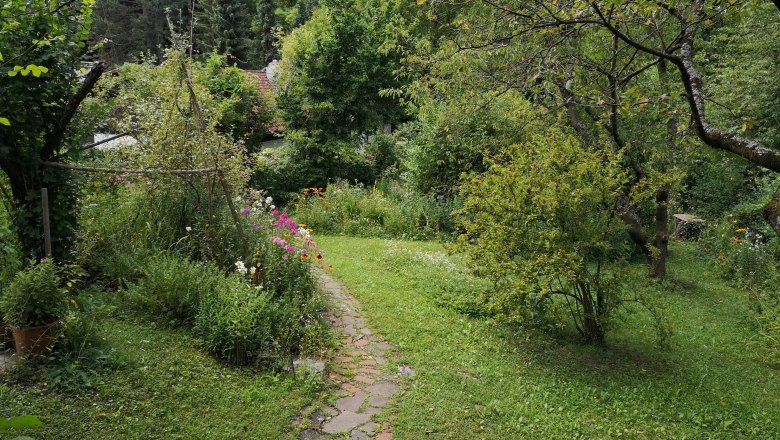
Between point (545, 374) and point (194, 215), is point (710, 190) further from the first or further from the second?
point (194, 215)

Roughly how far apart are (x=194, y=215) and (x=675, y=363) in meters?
5.87

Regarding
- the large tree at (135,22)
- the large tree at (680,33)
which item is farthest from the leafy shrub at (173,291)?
the large tree at (135,22)

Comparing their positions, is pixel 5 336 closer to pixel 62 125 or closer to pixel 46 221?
pixel 46 221

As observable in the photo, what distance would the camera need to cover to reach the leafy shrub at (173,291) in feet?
15.9

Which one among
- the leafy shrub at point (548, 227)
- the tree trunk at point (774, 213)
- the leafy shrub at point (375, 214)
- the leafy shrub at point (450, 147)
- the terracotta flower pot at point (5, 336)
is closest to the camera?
the tree trunk at point (774, 213)

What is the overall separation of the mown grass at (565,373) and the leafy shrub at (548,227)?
0.41m

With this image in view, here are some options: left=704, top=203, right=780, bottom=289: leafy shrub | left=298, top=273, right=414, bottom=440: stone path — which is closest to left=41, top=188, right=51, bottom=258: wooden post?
left=298, top=273, right=414, bottom=440: stone path

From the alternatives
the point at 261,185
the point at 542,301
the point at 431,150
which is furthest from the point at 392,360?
the point at 261,185

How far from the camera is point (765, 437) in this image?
4.06m

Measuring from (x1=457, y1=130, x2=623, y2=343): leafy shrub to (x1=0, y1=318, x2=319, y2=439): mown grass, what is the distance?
2394 mm

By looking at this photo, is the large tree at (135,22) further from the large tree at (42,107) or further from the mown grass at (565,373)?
the mown grass at (565,373)

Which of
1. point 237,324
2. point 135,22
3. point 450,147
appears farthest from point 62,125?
point 135,22

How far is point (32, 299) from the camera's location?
3.74 meters

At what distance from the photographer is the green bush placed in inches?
146
